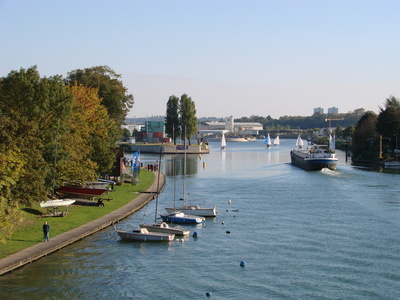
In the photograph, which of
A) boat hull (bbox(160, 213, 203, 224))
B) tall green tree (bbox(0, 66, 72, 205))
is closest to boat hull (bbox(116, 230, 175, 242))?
tall green tree (bbox(0, 66, 72, 205))

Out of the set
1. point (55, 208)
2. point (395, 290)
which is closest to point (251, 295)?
point (395, 290)

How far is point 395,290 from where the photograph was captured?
33656mm

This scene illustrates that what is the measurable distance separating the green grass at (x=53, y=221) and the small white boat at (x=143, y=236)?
16.1 feet

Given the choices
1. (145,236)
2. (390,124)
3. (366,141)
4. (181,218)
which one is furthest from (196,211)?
(366,141)

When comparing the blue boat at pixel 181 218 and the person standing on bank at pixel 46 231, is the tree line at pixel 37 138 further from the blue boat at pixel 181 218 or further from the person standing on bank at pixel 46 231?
the blue boat at pixel 181 218

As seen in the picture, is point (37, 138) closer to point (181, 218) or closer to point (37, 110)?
point (37, 110)

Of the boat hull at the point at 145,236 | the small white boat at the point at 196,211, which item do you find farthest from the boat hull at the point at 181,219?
the boat hull at the point at 145,236

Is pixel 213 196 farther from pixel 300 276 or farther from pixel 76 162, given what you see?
pixel 300 276

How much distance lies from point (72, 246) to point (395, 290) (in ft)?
76.5

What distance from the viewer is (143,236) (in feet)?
153

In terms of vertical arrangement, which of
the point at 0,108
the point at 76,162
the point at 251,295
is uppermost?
the point at 0,108

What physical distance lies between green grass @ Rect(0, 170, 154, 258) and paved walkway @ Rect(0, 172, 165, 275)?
26.1 inches

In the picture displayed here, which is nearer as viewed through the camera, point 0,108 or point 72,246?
point 72,246

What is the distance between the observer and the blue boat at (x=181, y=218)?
5509cm
